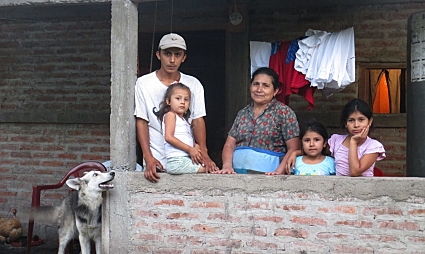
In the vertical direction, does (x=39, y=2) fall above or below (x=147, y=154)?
above

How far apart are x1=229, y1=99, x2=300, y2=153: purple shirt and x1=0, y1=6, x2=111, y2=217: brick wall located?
3055 millimetres

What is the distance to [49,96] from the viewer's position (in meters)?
7.40

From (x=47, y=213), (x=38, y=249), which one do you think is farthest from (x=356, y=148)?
(x=38, y=249)

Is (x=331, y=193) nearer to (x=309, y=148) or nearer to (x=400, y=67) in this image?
(x=309, y=148)

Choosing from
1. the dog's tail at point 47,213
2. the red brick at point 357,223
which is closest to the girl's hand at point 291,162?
the red brick at point 357,223

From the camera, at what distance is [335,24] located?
6.37m

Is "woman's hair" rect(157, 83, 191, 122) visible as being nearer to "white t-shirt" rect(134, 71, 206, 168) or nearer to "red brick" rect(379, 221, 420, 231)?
"white t-shirt" rect(134, 71, 206, 168)

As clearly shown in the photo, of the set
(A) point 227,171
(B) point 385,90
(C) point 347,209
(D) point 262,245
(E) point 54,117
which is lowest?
(D) point 262,245

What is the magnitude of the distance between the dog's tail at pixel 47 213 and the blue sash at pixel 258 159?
1991 mm

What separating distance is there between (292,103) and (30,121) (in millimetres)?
3569

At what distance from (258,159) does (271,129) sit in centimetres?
27

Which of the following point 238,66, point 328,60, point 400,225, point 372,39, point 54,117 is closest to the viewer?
point 400,225

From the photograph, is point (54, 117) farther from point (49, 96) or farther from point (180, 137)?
point (180, 137)

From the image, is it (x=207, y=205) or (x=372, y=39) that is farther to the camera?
(x=372, y=39)
